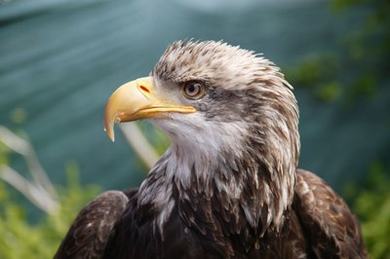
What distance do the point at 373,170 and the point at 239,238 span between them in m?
3.91

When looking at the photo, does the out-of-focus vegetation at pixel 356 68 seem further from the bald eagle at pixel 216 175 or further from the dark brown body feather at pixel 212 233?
the bald eagle at pixel 216 175

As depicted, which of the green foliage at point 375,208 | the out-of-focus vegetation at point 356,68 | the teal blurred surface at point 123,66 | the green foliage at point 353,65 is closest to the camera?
the green foliage at point 375,208

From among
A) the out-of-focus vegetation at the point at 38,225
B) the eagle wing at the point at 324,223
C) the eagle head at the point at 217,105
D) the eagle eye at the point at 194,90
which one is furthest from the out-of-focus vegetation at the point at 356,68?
the eagle eye at the point at 194,90

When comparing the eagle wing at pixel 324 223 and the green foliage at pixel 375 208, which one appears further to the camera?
the green foliage at pixel 375 208

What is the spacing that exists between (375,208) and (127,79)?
2.16 m

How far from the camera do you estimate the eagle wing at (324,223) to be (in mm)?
2725

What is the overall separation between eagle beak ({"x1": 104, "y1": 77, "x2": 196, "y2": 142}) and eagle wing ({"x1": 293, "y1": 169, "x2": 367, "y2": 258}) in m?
0.75

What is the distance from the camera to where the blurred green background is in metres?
5.12

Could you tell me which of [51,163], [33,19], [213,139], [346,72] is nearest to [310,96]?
[346,72]

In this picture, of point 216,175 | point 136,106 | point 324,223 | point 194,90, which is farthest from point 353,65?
point 136,106

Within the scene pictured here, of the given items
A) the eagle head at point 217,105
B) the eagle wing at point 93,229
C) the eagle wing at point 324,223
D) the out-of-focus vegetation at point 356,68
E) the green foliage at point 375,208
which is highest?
the eagle head at point 217,105

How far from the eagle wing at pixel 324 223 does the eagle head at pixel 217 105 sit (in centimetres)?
45

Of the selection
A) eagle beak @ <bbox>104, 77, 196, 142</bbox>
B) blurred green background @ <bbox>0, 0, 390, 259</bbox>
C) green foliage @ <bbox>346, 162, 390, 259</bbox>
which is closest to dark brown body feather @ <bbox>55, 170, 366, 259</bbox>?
eagle beak @ <bbox>104, 77, 196, 142</bbox>

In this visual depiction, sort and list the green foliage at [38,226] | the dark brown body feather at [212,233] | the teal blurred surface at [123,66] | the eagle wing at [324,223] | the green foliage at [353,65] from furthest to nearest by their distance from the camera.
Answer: the green foliage at [353,65] → the teal blurred surface at [123,66] → the green foliage at [38,226] → the eagle wing at [324,223] → the dark brown body feather at [212,233]
